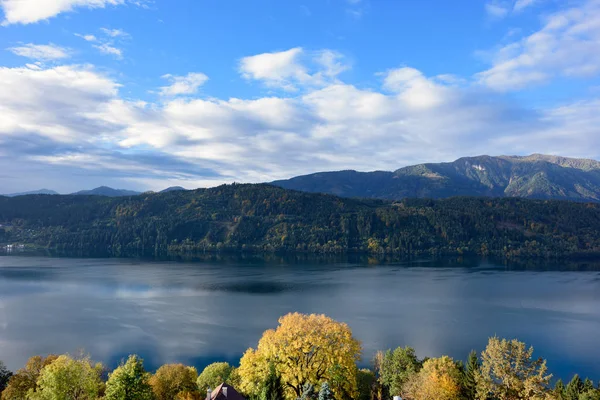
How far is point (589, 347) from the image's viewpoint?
62.3 meters

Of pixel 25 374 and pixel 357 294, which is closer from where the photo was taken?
pixel 25 374

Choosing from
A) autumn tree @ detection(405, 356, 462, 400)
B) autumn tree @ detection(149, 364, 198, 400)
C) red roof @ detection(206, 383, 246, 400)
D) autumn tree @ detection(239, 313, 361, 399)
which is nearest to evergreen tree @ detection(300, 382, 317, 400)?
autumn tree @ detection(239, 313, 361, 399)

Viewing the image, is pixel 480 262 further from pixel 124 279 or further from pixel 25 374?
pixel 25 374

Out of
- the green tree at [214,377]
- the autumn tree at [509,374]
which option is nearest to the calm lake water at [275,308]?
the green tree at [214,377]

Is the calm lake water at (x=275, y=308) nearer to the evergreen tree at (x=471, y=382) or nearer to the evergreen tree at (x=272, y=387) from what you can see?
the evergreen tree at (x=471, y=382)

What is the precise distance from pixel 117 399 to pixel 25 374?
42.3 feet

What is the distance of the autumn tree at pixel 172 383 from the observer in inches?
1401

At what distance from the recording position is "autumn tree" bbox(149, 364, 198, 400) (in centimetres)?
3559

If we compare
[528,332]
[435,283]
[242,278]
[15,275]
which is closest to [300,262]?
[242,278]

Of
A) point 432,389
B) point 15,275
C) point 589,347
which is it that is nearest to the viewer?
point 432,389

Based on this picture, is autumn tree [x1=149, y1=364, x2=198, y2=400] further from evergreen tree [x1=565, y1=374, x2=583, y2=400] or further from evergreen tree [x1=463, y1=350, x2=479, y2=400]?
evergreen tree [x1=565, y1=374, x2=583, y2=400]

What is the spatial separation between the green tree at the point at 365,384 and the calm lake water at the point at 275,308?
1416 centimetres

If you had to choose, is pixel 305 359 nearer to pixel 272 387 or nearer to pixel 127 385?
pixel 272 387

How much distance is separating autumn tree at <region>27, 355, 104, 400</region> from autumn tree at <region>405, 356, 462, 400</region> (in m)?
24.0
